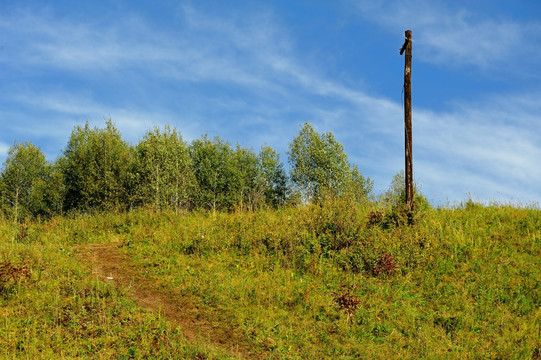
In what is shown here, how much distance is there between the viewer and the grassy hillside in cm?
932

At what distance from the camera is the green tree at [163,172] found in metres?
42.4

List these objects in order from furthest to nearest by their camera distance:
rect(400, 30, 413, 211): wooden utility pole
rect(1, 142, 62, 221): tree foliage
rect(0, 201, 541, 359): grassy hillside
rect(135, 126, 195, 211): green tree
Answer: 1. rect(1, 142, 62, 221): tree foliage
2. rect(135, 126, 195, 211): green tree
3. rect(400, 30, 413, 211): wooden utility pole
4. rect(0, 201, 541, 359): grassy hillside

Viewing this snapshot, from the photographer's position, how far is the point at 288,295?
11.4 meters

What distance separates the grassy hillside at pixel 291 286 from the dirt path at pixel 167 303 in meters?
0.06

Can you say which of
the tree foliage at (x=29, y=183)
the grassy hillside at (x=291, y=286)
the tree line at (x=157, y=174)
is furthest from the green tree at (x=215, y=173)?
the grassy hillside at (x=291, y=286)

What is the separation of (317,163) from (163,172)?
18427 mm

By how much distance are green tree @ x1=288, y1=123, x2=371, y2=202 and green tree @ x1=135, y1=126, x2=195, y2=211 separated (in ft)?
44.0

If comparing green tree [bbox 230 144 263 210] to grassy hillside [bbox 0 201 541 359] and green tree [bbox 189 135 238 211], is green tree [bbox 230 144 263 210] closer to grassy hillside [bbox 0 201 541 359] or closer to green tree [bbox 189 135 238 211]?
green tree [bbox 189 135 238 211]

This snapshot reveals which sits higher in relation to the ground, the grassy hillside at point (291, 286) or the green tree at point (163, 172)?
the green tree at point (163, 172)

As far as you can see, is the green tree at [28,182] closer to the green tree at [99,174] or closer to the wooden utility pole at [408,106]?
the green tree at [99,174]

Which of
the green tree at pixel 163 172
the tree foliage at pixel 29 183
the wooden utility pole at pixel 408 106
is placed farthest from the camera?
the tree foliage at pixel 29 183

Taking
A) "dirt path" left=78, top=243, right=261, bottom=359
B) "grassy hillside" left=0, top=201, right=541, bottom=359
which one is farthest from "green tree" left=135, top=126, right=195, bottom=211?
"dirt path" left=78, top=243, right=261, bottom=359

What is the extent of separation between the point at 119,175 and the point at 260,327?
4087cm

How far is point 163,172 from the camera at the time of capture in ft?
141
